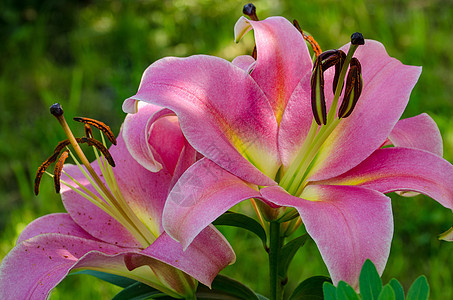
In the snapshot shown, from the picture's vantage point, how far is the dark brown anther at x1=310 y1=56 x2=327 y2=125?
574 millimetres

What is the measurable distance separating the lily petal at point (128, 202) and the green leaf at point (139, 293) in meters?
0.05

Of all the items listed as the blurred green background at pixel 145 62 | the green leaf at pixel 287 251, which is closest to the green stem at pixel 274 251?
the green leaf at pixel 287 251

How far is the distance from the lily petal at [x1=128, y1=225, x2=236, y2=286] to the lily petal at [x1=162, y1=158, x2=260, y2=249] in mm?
32

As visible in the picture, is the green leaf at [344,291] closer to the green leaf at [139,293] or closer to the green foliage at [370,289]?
the green foliage at [370,289]

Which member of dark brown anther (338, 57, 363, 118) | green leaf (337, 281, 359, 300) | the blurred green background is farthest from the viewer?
the blurred green background

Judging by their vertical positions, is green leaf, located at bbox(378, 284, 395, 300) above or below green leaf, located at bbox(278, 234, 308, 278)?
above

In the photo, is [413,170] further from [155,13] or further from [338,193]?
[155,13]

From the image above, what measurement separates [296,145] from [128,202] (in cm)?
21

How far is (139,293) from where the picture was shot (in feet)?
2.19

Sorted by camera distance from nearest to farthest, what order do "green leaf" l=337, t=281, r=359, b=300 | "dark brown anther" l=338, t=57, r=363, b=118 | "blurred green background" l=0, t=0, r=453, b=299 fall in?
"green leaf" l=337, t=281, r=359, b=300, "dark brown anther" l=338, t=57, r=363, b=118, "blurred green background" l=0, t=0, r=453, b=299

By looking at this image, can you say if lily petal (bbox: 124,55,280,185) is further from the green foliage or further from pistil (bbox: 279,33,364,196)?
the green foliage

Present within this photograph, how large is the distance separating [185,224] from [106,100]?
6.97ft

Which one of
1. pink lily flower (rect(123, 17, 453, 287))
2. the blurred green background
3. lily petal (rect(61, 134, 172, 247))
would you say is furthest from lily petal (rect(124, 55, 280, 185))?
the blurred green background

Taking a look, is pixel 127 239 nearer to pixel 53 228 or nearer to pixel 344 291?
pixel 53 228
